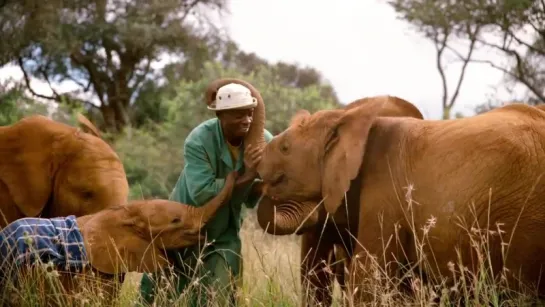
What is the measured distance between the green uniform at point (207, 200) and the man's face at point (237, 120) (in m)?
0.12

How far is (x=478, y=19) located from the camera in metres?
19.9

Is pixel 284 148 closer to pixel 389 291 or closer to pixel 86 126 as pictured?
pixel 389 291

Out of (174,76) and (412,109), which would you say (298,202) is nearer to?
(412,109)

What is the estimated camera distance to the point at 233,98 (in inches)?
213

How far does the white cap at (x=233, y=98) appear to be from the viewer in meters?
5.39

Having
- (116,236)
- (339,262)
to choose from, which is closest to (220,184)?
(116,236)

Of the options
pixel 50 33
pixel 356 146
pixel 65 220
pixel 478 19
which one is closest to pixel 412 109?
pixel 356 146

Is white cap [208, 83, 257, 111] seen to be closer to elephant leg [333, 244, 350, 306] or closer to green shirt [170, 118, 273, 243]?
green shirt [170, 118, 273, 243]

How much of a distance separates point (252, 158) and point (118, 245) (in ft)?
2.84

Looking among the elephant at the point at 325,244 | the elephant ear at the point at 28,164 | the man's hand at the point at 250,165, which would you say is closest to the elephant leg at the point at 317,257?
the elephant at the point at 325,244

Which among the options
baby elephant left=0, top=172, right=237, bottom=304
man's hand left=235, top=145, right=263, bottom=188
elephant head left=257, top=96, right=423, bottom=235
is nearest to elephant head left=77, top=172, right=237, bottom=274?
baby elephant left=0, top=172, right=237, bottom=304

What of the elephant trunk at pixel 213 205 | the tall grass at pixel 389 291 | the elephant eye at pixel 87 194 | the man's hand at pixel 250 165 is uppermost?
the man's hand at pixel 250 165

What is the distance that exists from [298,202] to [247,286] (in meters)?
0.68

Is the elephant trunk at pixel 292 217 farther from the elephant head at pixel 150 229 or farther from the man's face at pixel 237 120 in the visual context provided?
the man's face at pixel 237 120
